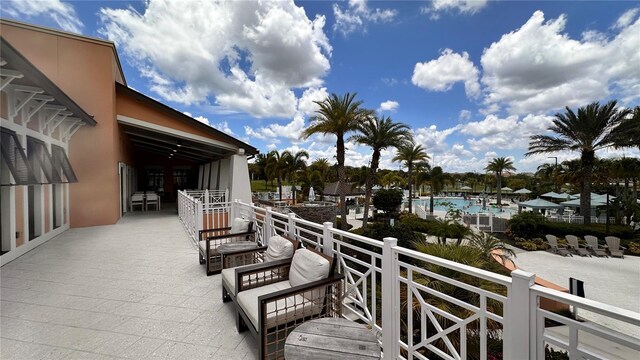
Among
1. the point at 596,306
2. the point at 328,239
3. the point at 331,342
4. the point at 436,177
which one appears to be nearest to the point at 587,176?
the point at 436,177

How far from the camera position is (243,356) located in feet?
7.81

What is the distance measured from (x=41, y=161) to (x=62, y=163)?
1.55m

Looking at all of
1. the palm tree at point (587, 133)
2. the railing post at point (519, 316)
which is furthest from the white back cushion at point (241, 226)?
the palm tree at point (587, 133)

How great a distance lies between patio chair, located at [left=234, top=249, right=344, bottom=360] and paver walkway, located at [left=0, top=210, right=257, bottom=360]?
1.02ft

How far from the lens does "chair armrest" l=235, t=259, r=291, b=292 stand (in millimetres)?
2830

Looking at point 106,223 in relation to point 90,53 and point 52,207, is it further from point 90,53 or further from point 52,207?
point 90,53

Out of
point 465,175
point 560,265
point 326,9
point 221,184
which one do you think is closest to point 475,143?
point 560,265

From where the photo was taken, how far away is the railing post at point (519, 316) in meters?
1.31

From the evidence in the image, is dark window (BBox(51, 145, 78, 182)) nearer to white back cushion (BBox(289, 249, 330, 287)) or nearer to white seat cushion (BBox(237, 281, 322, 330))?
white seat cushion (BBox(237, 281, 322, 330))

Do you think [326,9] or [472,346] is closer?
[472,346]

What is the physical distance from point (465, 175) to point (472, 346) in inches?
2304

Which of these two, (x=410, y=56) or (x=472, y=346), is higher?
(x=410, y=56)

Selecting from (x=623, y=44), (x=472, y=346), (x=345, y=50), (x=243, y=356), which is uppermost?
(x=345, y=50)

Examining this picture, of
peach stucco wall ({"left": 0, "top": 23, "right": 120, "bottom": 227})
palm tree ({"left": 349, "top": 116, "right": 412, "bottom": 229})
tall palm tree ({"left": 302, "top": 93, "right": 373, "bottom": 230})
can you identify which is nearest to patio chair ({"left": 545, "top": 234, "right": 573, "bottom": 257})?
palm tree ({"left": 349, "top": 116, "right": 412, "bottom": 229})
